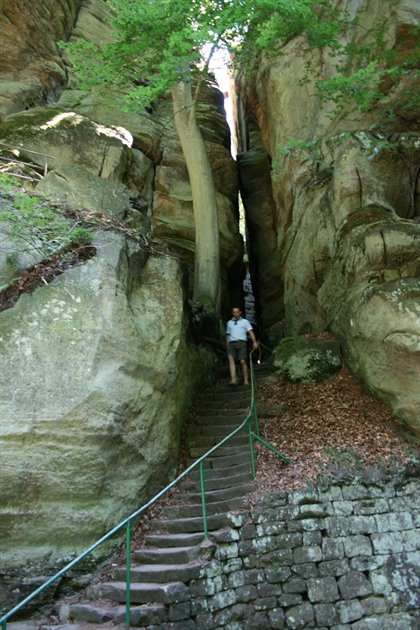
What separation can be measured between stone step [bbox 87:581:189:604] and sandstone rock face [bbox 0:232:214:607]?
0.67 meters

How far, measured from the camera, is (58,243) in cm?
802

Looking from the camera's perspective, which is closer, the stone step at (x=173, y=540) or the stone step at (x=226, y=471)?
the stone step at (x=173, y=540)

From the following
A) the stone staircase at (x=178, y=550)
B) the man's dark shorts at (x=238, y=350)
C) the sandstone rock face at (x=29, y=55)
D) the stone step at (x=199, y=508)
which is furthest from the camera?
the sandstone rock face at (x=29, y=55)

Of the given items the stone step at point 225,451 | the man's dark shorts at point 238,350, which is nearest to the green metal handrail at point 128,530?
the stone step at point 225,451

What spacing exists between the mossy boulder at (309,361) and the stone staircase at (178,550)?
194cm

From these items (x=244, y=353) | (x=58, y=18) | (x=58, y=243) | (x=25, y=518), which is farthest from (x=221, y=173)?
(x=25, y=518)

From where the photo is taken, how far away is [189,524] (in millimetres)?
6656

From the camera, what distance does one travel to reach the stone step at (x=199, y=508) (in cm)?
681

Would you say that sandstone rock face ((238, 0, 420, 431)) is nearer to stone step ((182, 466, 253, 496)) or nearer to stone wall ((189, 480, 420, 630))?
stone wall ((189, 480, 420, 630))

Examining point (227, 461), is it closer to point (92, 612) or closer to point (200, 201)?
point (92, 612)

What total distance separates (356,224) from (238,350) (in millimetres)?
3693

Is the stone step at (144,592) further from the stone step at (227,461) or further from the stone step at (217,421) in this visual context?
the stone step at (217,421)

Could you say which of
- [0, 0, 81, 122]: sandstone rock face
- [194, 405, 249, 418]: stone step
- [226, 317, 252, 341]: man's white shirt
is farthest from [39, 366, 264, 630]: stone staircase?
[0, 0, 81, 122]: sandstone rock face

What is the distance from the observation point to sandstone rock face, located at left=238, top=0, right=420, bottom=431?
8508 millimetres
